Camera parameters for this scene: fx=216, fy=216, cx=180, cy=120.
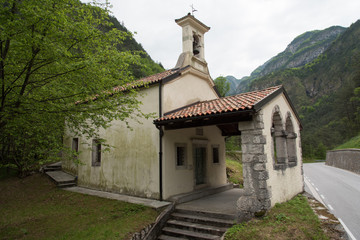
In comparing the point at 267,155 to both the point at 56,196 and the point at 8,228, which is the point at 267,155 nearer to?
the point at 8,228

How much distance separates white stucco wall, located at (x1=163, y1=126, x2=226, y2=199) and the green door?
194 millimetres

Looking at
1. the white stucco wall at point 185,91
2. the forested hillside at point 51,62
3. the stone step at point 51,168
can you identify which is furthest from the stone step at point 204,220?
the stone step at point 51,168

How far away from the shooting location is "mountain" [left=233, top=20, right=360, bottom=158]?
45031mm

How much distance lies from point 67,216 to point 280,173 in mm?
7536

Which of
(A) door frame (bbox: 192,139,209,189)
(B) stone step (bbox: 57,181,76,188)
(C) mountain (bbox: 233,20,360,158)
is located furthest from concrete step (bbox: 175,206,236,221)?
(C) mountain (bbox: 233,20,360,158)

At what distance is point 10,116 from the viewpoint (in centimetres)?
529

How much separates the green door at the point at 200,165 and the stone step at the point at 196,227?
132 inches

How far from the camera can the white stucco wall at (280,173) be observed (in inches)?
259

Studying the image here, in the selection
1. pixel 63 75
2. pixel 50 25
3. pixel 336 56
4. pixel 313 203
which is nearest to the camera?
pixel 50 25

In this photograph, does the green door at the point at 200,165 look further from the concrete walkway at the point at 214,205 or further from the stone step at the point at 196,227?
the stone step at the point at 196,227

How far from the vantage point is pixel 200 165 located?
413 inches

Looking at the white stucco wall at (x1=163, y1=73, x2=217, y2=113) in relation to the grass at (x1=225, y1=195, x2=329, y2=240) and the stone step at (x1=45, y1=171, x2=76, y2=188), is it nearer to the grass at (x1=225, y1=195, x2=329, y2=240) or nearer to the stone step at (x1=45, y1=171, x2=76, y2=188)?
the grass at (x1=225, y1=195, x2=329, y2=240)

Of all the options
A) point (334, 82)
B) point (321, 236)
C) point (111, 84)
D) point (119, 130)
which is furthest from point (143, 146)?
point (334, 82)

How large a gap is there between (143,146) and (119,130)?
71.0 inches
